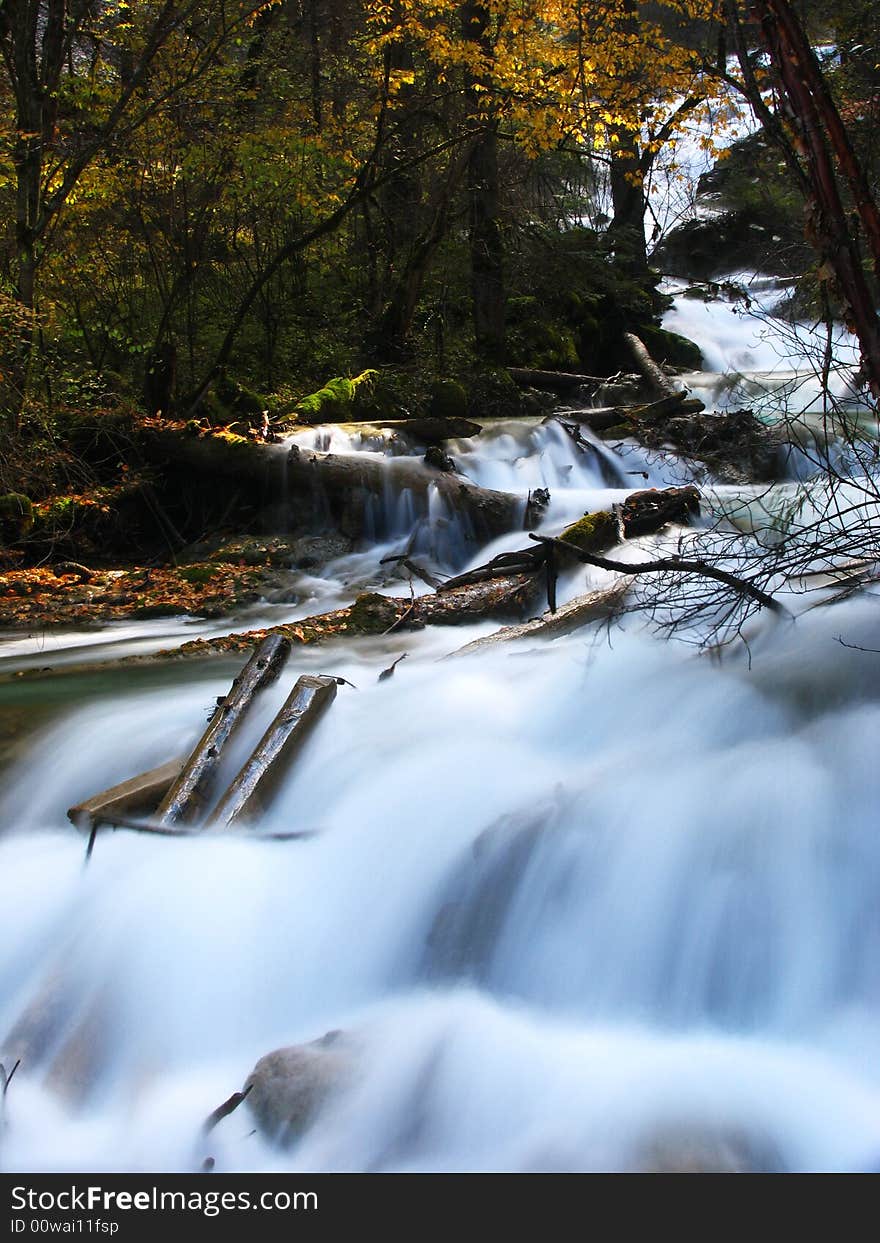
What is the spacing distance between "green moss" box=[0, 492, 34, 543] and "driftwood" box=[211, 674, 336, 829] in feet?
16.9

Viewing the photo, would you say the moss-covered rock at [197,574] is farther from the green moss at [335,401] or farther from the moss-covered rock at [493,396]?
the moss-covered rock at [493,396]

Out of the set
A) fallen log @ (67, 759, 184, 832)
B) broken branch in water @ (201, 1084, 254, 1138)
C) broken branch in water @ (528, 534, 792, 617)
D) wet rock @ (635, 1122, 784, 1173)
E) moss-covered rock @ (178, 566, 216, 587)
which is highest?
broken branch in water @ (528, 534, 792, 617)

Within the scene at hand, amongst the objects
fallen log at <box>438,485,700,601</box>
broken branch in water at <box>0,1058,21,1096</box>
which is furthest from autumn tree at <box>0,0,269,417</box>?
broken branch in water at <box>0,1058,21,1096</box>

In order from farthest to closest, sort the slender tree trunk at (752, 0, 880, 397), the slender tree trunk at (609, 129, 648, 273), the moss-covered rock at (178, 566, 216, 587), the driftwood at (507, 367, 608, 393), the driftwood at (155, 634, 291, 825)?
the slender tree trunk at (609, 129, 648, 273), the driftwood at (507, 367, 608, 393), the moss-covered rock at (178, 566, 216, 587), the driftwood at (155, 634, 291, 825), the slender tree trunk at (752, 0, 880, 397)

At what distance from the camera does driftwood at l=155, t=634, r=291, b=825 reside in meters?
4.09

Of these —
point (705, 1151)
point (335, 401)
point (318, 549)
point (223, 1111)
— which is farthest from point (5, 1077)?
point (335, 401)

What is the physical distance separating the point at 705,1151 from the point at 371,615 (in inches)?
177

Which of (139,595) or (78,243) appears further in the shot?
(78,243)

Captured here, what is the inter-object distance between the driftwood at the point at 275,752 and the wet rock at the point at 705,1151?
6.80ft

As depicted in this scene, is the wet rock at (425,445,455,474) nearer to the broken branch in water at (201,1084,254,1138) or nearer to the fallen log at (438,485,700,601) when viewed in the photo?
the fallen log at (438,485,700,601)

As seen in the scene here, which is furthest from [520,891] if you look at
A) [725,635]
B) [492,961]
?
[725,635]

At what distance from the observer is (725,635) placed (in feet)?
16.1

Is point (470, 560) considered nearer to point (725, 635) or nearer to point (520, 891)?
point (725, 635)

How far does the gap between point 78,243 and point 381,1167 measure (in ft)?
35.5
